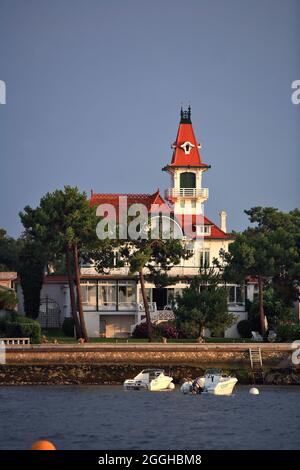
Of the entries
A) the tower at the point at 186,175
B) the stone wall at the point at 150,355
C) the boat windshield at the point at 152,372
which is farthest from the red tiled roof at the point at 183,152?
the boat windshield at the point at 152,372

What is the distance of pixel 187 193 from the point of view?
411 ft

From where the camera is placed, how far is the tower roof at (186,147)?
125812 millimetres

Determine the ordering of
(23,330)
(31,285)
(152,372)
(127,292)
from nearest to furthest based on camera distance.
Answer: (152,372) < (23,330) < (127,292) < (31,285)

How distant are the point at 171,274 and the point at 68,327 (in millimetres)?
9940

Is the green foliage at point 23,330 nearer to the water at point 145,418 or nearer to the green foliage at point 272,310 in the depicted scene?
the water at point 145,418

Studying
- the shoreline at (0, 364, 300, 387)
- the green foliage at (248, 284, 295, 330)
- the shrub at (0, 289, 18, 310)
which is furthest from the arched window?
the shoreline at (0, 364, 300, 387)

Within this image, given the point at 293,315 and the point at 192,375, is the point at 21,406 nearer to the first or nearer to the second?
the point at 192,375

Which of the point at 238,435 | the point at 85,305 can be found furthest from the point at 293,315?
the point at 238,435

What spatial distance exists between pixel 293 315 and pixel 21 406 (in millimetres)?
41785

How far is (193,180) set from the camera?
126250 mm

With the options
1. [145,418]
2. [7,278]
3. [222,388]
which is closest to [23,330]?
[7,278]

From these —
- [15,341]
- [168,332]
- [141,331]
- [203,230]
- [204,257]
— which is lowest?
[15,341]
